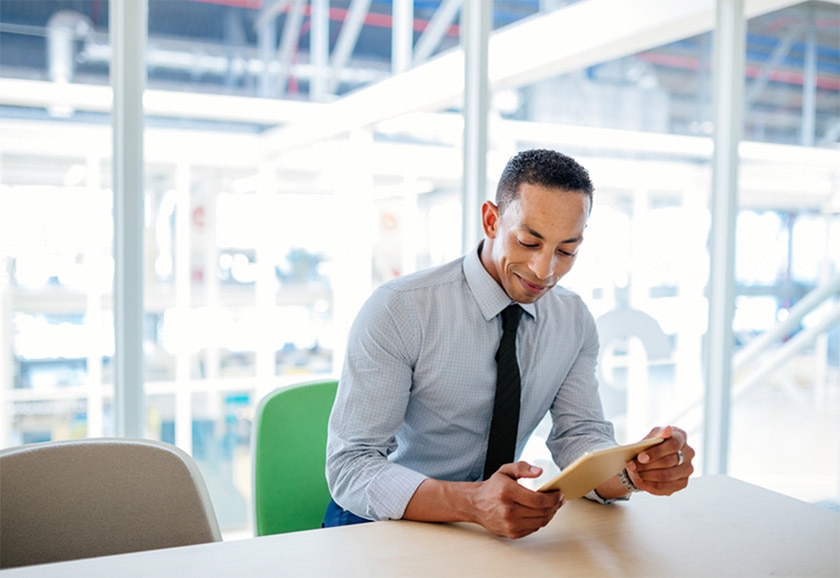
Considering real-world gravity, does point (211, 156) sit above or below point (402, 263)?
above

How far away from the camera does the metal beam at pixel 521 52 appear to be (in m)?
2.82

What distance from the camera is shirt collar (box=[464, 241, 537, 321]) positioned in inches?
64.4

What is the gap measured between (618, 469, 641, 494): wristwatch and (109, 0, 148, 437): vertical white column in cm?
144

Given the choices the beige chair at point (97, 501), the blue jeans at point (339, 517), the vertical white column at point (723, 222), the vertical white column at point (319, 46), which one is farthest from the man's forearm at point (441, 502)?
the vertical white column at point (723, 222)

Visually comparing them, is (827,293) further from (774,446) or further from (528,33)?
(528,33)

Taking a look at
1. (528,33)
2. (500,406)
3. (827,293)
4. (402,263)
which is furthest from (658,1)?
(500,406)

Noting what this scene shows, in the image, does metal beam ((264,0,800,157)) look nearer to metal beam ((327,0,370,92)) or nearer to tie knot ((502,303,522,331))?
metal beam ((327,0,370,92))

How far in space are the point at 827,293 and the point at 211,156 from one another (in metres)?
2.80

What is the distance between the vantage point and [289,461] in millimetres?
1764

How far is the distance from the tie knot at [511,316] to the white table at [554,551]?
0.40 metres

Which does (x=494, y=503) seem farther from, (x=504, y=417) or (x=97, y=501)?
(x=97, y=501)

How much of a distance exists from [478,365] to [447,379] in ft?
0.24

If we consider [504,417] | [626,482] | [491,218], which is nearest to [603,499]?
[626,482]

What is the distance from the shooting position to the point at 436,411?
1610mm
